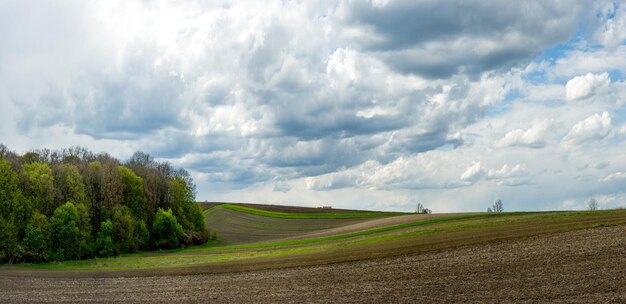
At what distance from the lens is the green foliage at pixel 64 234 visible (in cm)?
7519

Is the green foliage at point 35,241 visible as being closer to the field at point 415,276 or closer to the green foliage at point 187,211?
the field at point 415,276

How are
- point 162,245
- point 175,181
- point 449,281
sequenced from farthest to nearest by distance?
1. point 175,181
2. point 162,245
3. point 449,281

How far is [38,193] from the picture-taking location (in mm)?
78875

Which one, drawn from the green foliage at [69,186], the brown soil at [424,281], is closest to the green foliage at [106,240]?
the green foliage at [69,186]

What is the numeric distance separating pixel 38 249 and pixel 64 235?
3.89 m

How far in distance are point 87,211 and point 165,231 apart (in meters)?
16.8

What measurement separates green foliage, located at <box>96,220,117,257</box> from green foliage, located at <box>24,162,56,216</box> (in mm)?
7373

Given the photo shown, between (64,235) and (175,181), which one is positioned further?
(175,181)

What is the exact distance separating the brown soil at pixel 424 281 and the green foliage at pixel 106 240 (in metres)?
35.2

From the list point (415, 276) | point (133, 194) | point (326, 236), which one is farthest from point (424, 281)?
point (133, 194)

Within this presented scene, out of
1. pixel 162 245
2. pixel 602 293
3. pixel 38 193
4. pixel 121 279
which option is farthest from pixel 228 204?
pixel 602 293

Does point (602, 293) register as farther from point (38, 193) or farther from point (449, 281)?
point (38, 193)

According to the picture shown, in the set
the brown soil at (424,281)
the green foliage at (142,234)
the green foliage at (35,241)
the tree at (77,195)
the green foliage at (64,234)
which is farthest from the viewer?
the green foliage at (142,234)

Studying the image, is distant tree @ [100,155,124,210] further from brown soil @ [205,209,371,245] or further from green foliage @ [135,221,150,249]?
brown soil @ [205,209,371,245]
